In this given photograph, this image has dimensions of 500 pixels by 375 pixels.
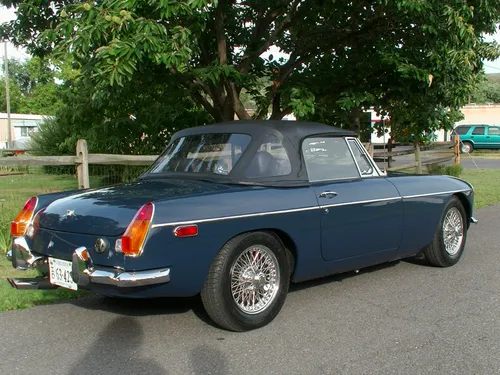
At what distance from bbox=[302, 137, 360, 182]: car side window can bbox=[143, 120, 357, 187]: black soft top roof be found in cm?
7

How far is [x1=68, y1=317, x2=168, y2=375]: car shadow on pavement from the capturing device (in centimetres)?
375

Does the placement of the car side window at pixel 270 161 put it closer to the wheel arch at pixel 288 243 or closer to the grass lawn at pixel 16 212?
the wheel arch at pixel 288 243

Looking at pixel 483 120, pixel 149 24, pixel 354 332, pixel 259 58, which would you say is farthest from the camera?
pixel 483 120

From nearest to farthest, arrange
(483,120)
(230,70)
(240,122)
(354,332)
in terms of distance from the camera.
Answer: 1. (354,332)
2. (240,122)
3. (230,70)
4. (483,120)

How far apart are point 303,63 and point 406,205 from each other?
4775 millimetres

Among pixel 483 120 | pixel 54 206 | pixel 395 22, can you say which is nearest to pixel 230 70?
pixel 395 22

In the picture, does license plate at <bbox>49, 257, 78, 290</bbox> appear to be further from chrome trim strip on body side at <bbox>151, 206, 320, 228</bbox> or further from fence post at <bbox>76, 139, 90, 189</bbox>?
fence post at <bbox>76, 139, 90, 189</bbox>

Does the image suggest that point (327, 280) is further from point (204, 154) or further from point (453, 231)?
point (204, 154)

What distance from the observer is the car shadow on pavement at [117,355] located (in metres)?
3.75

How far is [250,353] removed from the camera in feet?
13.3

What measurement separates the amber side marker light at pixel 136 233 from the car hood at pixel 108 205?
55mm

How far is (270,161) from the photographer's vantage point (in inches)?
198

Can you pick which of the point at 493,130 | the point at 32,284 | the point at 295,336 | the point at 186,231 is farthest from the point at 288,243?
the point at 493,130

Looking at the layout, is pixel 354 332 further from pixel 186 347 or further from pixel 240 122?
pixel 240 122
